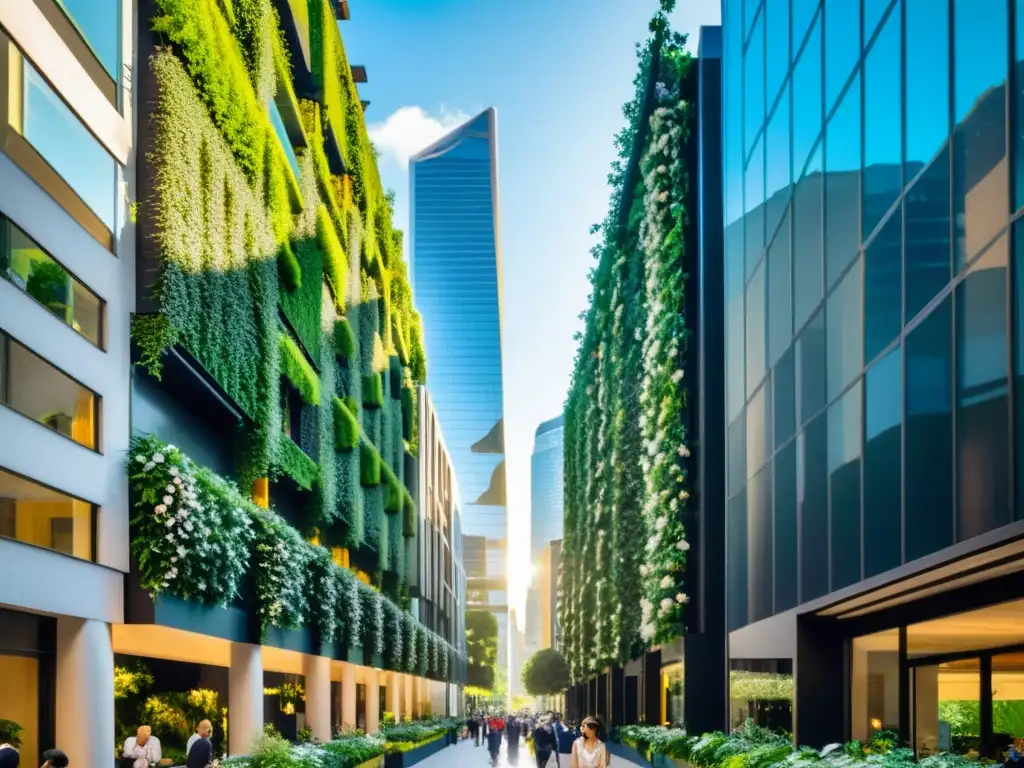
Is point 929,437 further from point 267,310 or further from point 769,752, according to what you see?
point 267,310

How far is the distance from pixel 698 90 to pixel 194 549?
67.0 ft

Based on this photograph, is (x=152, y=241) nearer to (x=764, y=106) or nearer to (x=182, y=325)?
(x=182, y=325)

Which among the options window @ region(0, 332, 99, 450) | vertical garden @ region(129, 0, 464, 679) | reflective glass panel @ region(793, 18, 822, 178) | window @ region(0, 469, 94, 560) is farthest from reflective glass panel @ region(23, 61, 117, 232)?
reflective glass panel @ region(793, 18, 822, 178)

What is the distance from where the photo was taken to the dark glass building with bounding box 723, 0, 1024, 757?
11.8 m

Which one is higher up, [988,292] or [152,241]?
[152,241]

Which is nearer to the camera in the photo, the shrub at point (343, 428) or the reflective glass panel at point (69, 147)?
the reflective glass panel at point (69, 147)

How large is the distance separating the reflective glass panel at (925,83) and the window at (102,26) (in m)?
10.9

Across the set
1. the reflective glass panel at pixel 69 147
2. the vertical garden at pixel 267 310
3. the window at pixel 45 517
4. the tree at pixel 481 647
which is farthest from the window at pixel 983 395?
the tree at pixel 481 647

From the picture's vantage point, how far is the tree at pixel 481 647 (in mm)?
148337

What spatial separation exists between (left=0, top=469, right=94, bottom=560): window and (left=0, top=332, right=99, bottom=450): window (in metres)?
0.84

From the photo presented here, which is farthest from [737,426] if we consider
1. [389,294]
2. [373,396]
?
[389,294]

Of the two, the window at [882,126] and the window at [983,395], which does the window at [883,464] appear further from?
the window at [983,395]

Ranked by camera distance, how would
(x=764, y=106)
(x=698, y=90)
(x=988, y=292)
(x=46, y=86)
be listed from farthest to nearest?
(x=698, y=90), (x=764, y=106), (x=46, y=86), (x=988, y=292)

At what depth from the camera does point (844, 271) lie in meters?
17.6
